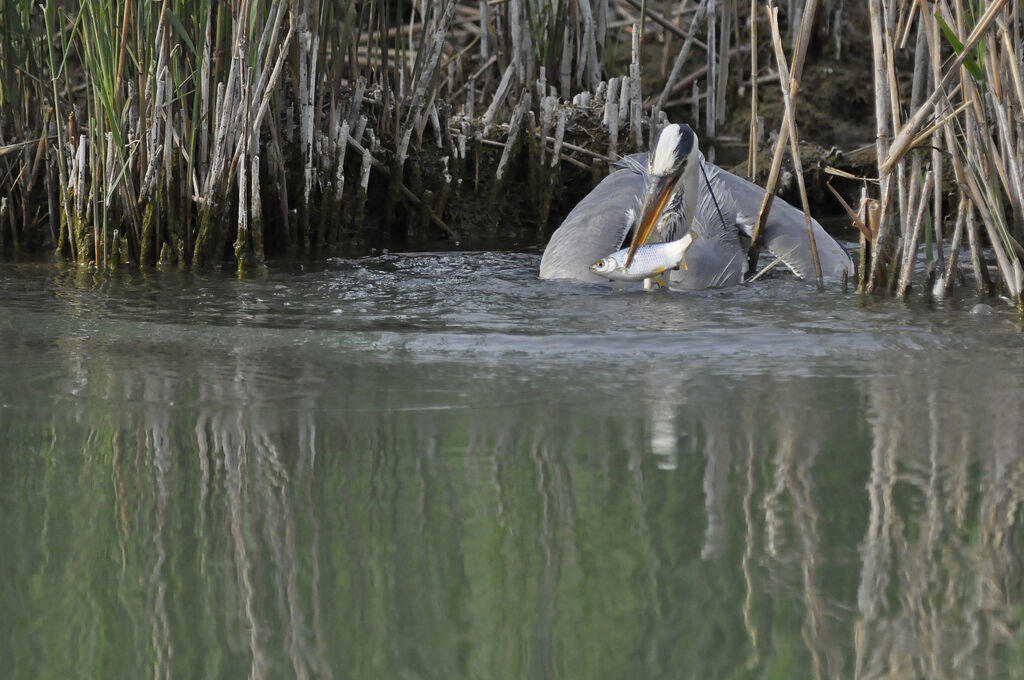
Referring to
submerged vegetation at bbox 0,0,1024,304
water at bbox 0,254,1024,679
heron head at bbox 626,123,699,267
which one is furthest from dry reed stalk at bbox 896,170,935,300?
heron head at bbox 626,123,699,267

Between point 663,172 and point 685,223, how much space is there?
0.59m

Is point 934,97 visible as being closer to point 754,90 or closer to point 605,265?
point 754,90

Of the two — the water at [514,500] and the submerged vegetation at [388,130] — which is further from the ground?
the submerged vegetation at [388,130]

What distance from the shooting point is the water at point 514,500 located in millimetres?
1953

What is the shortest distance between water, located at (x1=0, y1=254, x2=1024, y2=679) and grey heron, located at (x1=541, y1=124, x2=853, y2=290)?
4.01 ft

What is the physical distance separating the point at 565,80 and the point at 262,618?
6538 mm

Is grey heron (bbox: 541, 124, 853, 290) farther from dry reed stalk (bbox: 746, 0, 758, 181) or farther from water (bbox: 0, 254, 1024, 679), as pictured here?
water (bbox: 0, 254, 1024, 679)

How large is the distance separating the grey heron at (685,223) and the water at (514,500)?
122 centimetres

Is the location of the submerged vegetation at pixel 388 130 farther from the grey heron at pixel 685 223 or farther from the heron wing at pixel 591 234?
the heron wing at pixel 591 234

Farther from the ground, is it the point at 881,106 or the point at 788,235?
the point at 881,106

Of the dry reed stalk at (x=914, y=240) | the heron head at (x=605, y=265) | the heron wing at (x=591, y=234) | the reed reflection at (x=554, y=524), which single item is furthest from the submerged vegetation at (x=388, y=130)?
the reed reflection at (x=554, y=524)

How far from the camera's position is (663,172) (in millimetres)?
5656

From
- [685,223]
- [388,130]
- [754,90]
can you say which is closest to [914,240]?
[754,90]

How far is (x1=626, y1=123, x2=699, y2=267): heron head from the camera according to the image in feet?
18.5
